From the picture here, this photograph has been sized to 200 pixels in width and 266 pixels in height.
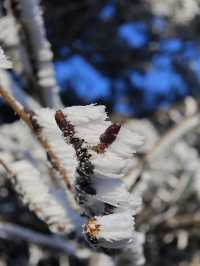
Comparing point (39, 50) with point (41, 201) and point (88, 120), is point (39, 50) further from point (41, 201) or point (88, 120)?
point (88, 120)

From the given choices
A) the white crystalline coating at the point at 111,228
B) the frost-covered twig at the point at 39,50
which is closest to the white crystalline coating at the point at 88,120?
the white crystalline coating at the point at 111,228

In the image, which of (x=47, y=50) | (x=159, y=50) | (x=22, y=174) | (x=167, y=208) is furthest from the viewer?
(x=159, y=50)

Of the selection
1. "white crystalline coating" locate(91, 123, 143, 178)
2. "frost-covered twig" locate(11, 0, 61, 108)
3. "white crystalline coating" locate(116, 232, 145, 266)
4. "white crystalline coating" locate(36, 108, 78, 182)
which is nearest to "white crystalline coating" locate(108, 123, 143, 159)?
"white crystalline coating" locate(91, 123, 143, 178)

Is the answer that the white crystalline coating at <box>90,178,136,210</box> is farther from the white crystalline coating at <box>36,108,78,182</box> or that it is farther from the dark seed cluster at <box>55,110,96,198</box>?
the white crystalline coating at <box>36,108,78,182</box>

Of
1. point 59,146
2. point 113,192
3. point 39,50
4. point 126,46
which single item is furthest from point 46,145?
point 126,46

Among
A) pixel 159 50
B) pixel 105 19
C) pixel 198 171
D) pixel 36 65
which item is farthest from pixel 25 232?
pixel 159 50

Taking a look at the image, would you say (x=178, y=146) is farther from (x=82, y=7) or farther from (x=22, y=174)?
(x=22, y=174)
